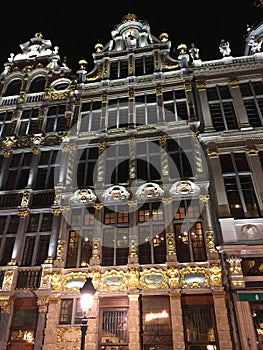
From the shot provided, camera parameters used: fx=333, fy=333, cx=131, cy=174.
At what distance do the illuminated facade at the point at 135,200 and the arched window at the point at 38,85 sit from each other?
10 centimetres

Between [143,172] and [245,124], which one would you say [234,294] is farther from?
[245,124]

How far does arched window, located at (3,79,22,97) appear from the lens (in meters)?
24.2

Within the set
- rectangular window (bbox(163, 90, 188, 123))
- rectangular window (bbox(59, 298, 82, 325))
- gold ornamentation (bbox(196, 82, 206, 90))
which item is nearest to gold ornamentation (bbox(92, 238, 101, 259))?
rectangular window (bbox(59, 298, 82, 325))

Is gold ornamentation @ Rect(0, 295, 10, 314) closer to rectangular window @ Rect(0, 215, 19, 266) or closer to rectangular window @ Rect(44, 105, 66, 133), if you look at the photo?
rectangular window @ Rect(0, 215, 19, 266)

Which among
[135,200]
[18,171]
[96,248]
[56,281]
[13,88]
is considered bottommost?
[56,281]

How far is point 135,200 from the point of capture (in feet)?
56.1

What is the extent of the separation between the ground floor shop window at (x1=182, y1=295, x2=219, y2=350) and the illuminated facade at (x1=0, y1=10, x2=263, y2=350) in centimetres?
4

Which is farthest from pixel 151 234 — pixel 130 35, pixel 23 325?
pixel 130 35

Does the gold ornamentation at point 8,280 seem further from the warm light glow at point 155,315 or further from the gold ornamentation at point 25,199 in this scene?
the warm light glow at point 155,315

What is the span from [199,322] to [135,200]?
20.9ft

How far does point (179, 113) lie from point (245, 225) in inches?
321

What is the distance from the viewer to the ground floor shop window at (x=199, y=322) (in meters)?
13.4

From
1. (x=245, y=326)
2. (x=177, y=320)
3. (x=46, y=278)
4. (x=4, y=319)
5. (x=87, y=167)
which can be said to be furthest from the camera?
(x=87, y=167)

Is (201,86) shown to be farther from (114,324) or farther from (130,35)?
(114,324)
